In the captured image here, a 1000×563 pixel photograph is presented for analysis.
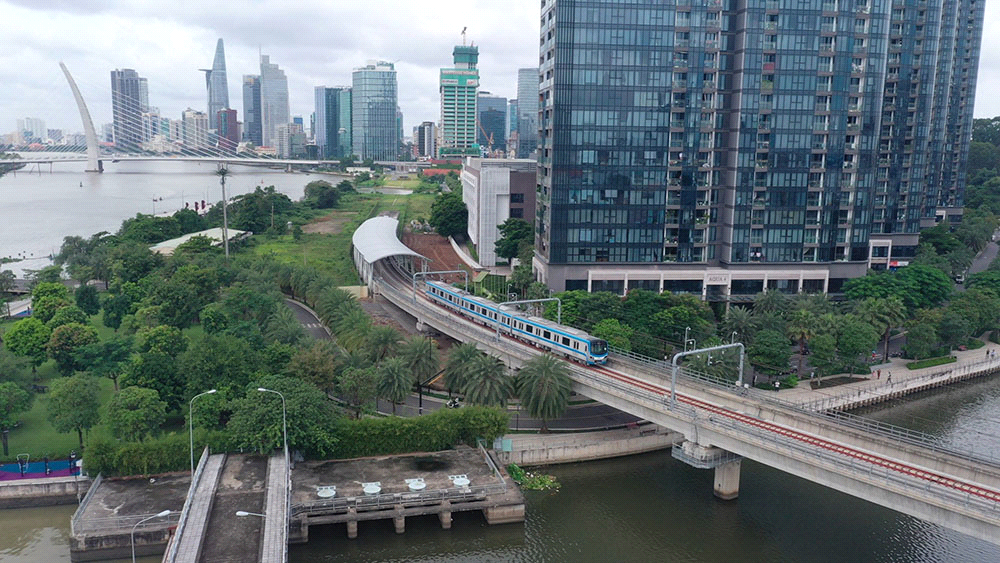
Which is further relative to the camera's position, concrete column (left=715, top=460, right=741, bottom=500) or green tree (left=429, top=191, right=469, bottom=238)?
green tree (left=429, top=191, right=469, bottom=238)

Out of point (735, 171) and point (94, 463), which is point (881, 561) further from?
point (735, 171)

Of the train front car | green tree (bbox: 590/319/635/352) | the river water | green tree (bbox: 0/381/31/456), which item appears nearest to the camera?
the river water

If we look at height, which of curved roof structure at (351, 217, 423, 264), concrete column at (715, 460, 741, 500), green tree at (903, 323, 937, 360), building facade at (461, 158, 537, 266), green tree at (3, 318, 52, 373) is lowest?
concrete column at (715, 460, 741, 500)

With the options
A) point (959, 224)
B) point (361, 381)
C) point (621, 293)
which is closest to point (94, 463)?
point (361, 381)

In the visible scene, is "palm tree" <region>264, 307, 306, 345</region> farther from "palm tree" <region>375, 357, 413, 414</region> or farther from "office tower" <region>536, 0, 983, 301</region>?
"office tower" <region>536, 0, 983, 301</region>

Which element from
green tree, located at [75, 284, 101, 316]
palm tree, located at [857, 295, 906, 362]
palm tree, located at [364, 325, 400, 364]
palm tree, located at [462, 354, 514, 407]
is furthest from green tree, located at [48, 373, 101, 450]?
palm tree, located at [857, 295, 906, 362]

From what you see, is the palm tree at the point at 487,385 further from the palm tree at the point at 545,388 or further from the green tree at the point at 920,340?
the green tree at the point at 920,340
